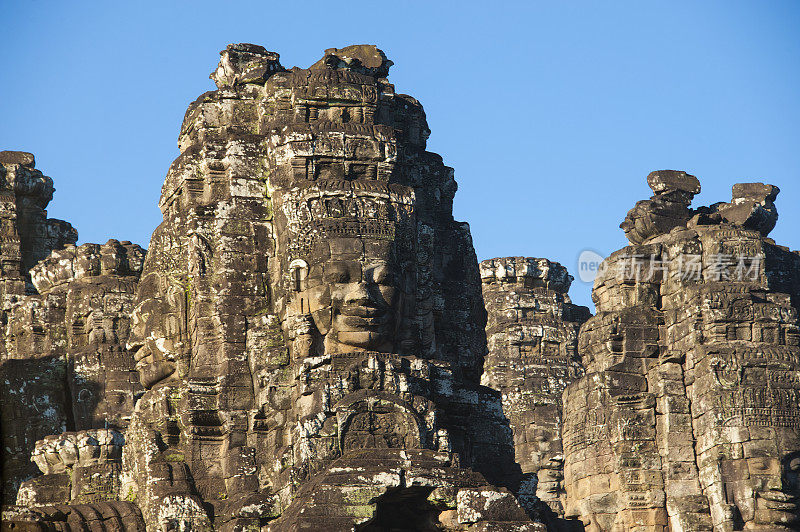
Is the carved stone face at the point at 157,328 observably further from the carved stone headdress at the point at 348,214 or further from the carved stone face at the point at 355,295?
the carved stone face at the point at 355,295

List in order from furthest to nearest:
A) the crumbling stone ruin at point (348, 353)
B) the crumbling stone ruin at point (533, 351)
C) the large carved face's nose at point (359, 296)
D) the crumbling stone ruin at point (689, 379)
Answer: the crumbling stone ruin at point (533, 351) < the crumbling stone ruin at point (689, 379) < the large carved face's nose at point (359, 296) < the crumbling stone ruin at point (348, 353)

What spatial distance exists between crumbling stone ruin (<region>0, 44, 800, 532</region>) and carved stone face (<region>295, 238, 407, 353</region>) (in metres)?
0.04

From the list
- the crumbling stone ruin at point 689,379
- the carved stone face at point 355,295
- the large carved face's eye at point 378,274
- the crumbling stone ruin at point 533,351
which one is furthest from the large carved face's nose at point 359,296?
the crumbling stone ruin at point 533,351

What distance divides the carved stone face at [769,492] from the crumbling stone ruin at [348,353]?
5 cm

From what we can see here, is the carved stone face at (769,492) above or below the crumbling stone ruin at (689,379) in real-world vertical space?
below

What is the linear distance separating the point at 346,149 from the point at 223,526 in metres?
6.82

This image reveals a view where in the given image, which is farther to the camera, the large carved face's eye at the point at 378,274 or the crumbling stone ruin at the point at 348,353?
the large carved face's eye at the point at 378,274

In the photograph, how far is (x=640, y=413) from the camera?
38.7m

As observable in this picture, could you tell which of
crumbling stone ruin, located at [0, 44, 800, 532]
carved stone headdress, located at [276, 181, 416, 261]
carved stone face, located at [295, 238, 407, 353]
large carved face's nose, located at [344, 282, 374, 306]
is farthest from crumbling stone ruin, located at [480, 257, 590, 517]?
large carved face's nose, located at [344, 282, 374, 306]

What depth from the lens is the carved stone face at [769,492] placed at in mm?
36188

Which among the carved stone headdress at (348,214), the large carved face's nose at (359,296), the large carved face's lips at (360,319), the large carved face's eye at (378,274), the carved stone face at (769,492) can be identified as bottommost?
the carved stone face at (769,492)

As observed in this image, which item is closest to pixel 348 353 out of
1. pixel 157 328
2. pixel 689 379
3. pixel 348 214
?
pixel 348 214

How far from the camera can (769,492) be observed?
3638cm

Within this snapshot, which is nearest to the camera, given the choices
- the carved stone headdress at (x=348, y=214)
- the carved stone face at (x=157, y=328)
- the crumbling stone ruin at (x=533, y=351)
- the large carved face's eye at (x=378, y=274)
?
the large carved face's eye at (x=378, y=274)
